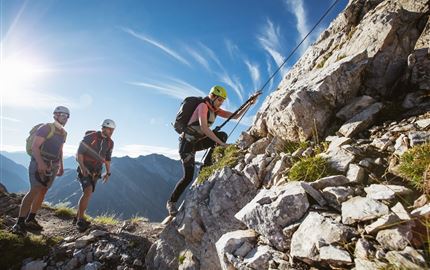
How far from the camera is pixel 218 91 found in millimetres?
9617

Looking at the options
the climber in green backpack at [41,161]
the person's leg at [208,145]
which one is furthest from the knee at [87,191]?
the person's leg at [208,145]

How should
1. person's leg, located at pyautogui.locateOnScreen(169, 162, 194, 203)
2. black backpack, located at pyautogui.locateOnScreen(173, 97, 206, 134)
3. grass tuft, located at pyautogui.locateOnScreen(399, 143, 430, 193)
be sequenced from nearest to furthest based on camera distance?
1. grass tuft, located at pyautogui.locateOnScreen(399, 143, 430, 193)
2. person's leg, located at pyautogui.locateOnScreen(169, 162, 194, 203)
3. black backpack, located at pyautogui.locateOnScreen(173, 97, 206, 134)

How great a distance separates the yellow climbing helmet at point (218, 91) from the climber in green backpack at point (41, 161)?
238 inches

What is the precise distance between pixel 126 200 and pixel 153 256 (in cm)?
20199

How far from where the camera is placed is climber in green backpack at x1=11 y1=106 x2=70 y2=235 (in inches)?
371

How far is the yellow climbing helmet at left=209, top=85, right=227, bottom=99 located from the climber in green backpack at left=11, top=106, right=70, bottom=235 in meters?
6.04

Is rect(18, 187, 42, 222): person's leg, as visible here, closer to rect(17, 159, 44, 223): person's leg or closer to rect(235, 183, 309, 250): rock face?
rect(17, 159, 44, 223): person's leg

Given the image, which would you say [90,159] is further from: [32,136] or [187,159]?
[187,159]

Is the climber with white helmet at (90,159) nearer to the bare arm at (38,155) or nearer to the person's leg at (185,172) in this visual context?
the bare arm at (38,155)

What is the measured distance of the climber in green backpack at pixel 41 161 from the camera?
9.42m

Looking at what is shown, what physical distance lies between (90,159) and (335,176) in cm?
932

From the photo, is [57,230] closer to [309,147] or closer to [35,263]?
[35,263]

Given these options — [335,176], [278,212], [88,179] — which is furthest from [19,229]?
[335,176]

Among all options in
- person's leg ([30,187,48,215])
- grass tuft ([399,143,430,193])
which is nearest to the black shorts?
person's leg ([30,187,48,215])
